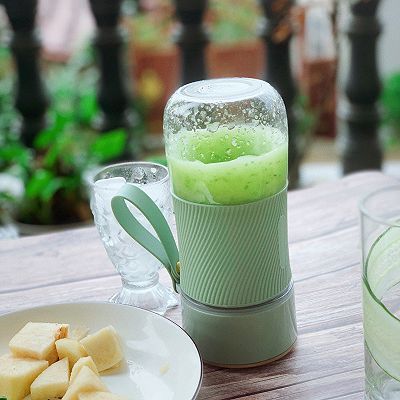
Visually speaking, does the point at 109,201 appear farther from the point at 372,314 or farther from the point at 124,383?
the point at 372,314

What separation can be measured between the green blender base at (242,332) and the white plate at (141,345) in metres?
0.03

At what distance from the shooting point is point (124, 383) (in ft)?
3.12

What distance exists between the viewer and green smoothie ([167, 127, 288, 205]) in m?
0.92

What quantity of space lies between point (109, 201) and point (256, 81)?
0.24 metres

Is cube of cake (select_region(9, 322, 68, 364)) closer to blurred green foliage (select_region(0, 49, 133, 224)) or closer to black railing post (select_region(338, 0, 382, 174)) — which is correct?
blurred green foliage (select_region(0, 49, 133, 224))

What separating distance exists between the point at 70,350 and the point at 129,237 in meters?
0.19

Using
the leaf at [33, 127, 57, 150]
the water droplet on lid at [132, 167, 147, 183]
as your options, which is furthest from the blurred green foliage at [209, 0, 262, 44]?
the water droplet on lid at [132, 167, 147, 183]

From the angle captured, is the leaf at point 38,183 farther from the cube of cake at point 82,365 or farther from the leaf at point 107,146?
the cube of cake at point 82,365

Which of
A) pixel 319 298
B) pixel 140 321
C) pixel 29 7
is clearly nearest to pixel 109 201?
pixel 140 321

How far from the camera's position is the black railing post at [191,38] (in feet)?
7.23

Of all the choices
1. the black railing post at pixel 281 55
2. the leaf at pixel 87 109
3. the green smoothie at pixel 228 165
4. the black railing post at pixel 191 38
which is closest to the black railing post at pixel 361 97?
the black railing post at pixel 281 55

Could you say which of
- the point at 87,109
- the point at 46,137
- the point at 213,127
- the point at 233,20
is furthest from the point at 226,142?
the point at 233,20

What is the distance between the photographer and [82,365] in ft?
2.94

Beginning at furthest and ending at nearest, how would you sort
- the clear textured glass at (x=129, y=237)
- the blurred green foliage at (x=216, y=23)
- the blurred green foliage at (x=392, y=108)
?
the blurred green foliage at (x=216, y=23)
the blurred green foliage at (x=392, y=108)
the clear textured glass at (x=129, y=237)
